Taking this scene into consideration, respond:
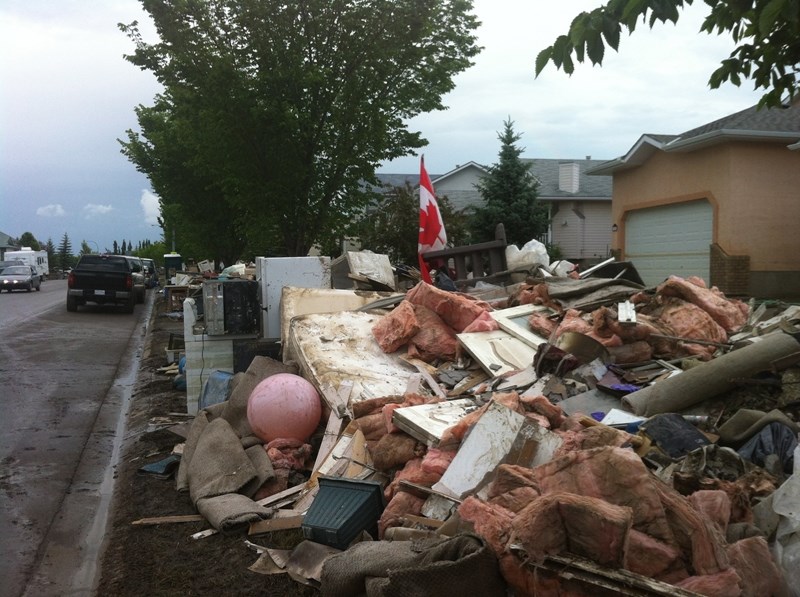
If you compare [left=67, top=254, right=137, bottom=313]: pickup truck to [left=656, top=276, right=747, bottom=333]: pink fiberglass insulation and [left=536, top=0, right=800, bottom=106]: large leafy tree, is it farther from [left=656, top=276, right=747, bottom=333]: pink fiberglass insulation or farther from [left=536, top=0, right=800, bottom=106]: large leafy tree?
[left=536, top=0, right=800, bottom=106]: large leafy tree

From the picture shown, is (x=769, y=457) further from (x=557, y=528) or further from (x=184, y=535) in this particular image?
(x=184, y=535)

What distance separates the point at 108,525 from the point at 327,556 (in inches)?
93.9

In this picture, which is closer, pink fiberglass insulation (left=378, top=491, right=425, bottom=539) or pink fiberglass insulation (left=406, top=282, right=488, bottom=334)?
pink fiberglass insulation (left=378, top=491, right=425, bottom=539)

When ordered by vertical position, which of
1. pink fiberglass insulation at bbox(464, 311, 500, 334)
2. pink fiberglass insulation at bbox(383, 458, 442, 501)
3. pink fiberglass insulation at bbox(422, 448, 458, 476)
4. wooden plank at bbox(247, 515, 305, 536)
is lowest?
wooden plank at bbox(247, 515, 305, 536)

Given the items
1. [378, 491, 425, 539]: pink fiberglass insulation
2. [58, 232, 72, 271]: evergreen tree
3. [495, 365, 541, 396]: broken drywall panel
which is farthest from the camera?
[58, 232, 72, 271]: evergreen tree

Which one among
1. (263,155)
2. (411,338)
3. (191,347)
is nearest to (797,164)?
(263,155)

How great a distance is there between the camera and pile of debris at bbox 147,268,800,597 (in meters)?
3.19

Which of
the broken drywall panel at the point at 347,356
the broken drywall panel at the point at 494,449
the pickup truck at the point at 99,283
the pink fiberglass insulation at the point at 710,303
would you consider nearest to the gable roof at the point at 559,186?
the pickup truck at the point at 99,283

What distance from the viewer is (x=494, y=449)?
433 cm

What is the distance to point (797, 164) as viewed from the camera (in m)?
16.4

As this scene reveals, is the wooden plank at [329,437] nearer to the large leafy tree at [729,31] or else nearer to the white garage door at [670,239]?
the large leafy tree at [729,31]

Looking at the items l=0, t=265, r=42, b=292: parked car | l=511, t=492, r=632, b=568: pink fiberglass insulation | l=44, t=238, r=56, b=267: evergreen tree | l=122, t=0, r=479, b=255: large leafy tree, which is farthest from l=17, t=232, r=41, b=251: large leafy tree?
l=511, t=492, r=632, b=568: pink fiberglass insulation

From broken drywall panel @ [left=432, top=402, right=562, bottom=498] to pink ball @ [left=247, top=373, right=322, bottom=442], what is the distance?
217cm

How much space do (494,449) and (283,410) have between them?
248 cm
